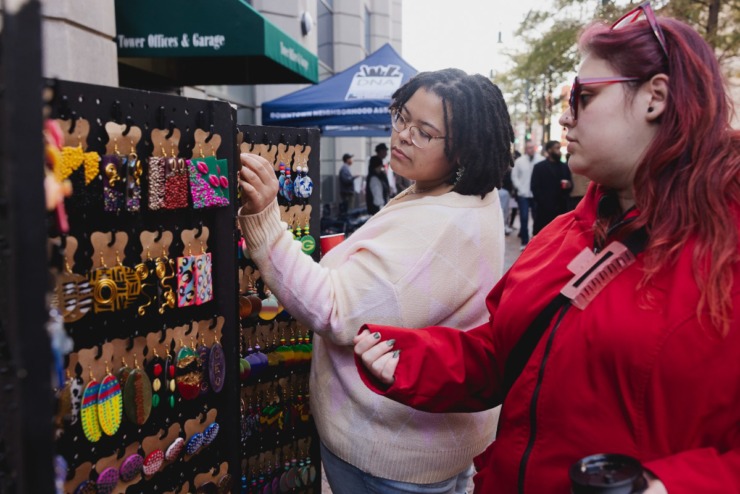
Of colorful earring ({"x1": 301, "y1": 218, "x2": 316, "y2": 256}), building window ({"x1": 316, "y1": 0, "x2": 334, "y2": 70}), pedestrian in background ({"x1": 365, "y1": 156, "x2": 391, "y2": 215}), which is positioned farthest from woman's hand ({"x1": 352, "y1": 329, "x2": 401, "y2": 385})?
building window ({"x1": 316, "y1": 0, "x2": 334, "y2": 70})

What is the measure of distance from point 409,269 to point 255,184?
1.57 ft

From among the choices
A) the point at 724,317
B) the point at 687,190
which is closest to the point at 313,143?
the point at 687,190

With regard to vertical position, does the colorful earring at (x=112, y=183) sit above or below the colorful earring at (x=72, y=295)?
above

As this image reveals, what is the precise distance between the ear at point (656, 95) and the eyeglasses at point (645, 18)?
53 mm

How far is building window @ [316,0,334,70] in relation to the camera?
16052mm

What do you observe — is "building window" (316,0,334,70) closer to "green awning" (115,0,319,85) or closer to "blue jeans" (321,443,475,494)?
"green awning" (115,0,319,85)

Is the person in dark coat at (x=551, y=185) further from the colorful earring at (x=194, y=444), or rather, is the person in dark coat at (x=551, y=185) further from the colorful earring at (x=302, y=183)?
the colorful earring at (x=194, y=444)

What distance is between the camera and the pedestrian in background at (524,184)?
11.3m

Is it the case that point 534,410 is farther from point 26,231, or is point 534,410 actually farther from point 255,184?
point 26,231

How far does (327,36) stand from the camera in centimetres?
1639

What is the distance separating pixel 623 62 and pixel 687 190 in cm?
30

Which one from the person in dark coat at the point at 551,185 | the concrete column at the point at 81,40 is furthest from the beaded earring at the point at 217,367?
the person in dark coat at the point at 551,185

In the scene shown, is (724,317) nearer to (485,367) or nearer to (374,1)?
(485,367)

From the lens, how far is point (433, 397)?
1520mm
